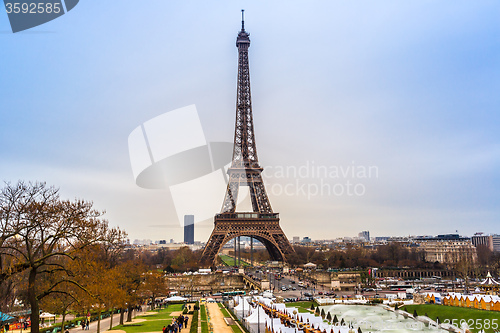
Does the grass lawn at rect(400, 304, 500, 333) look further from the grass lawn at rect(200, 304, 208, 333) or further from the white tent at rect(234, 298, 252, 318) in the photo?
the grass lawn at rect(200, 304, 208, 333)

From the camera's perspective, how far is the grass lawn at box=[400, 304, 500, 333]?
3697 centimetres

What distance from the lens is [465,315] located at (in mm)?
41375

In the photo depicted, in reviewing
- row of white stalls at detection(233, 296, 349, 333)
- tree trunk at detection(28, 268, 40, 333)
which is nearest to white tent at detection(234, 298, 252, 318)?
row of white stalls at detection(233, 296, 349, 333)

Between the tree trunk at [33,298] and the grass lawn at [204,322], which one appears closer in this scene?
the tree trunk at [33,298]

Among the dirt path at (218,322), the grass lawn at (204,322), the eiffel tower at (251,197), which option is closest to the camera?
the grass lawn at (204,322)

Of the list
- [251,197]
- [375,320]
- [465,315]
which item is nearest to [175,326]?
[375,320]

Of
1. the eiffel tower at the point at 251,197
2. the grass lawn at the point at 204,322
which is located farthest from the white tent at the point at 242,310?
the eiffel tower at the point at 251,197

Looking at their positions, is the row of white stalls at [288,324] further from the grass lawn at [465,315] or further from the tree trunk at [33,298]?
the tree trunk at [33,298]

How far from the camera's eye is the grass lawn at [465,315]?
1455 inches

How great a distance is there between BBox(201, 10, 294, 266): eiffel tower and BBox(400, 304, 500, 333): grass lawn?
4961 centimetres

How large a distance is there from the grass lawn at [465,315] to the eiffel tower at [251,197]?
1953 inches

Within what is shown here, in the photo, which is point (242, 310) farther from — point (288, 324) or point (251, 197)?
point (251, 197)

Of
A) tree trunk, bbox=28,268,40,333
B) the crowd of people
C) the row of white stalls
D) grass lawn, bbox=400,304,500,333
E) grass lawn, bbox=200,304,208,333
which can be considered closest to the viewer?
tree trunk, bbox=28,268,40,333

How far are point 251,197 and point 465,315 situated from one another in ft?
220
